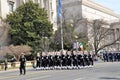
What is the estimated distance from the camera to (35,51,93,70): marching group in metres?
32.8

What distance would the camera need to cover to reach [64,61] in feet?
108

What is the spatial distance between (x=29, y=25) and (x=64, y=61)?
2767cm

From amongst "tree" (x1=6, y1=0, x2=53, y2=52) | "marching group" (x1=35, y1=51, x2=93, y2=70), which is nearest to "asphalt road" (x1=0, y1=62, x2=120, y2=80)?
"marching group" (x1=35, y1=51, x2=93, y2=70)

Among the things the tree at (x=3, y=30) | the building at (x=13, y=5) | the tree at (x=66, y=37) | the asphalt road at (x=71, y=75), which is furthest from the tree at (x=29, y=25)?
the asphalt road at (x=71, y=75)

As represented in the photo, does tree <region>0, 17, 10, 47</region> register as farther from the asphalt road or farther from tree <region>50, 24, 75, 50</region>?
the asphalt road

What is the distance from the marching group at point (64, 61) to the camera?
32781 millimetres

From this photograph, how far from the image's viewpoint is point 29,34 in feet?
193

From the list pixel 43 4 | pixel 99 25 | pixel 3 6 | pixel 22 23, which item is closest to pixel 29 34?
pixel 22 23

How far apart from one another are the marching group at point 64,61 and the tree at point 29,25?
25.0 m

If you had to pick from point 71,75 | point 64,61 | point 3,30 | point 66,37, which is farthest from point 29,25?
point 71,75

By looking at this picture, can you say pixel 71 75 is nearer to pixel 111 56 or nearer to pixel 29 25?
pixel 111 56

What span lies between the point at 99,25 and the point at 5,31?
77.8 feet

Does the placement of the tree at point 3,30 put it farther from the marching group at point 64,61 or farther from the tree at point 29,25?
the marching group at point 64,61

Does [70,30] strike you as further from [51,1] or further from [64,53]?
[64,53]
